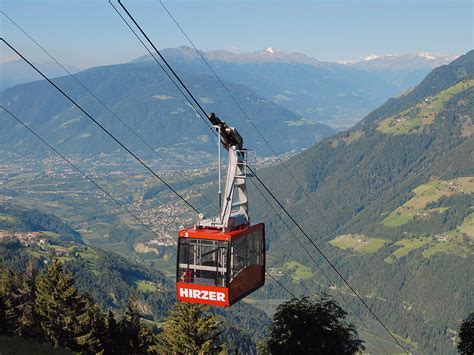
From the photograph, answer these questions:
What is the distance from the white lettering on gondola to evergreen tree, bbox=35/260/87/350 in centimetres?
2107

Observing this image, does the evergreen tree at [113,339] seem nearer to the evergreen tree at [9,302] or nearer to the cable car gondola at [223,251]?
the evergreen tree at [9,302]

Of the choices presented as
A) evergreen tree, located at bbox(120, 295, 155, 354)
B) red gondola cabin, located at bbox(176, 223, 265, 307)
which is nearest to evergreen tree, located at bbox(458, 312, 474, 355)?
red gondola cabin, located at bbox(176, 223, 265, 307)

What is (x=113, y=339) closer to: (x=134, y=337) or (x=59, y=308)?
(x=134, y=337)

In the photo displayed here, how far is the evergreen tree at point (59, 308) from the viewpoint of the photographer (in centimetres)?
4934

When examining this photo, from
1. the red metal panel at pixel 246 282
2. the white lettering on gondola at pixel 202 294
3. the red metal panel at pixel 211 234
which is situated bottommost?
the white lettering on gondola at pixel 202 294

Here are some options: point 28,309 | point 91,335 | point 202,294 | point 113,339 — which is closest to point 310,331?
point 202,294

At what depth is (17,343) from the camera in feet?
94.9

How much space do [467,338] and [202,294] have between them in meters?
26.4

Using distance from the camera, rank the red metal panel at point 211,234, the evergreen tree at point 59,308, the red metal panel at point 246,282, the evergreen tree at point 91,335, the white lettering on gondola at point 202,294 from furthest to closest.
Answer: the evergreen tree at point 59,308 < the evergreen tree at point 91,335 < the red metal panel at point 246,282 < the white lettering on gondola at point 202,294 < the red metal panel at point 211,234

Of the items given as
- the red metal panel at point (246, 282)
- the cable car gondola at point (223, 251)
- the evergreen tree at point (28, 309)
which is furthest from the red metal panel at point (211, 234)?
the evergreen tree at point (28, 309)

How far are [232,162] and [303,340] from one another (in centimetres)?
1666

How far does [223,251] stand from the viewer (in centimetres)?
2995

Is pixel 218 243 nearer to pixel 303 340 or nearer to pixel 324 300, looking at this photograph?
pixel 303 340

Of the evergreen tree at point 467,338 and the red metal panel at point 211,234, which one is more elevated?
the red metal panel at point 211,234
